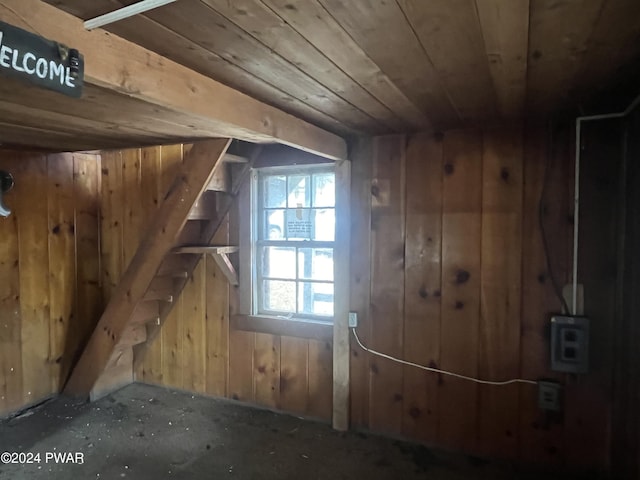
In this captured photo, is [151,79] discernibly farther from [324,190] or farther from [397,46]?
[324,190]

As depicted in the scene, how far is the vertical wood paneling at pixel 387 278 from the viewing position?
8.64ft

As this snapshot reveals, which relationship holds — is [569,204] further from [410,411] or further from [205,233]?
[205,233]

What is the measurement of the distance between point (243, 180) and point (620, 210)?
230cm

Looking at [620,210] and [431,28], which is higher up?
[431,28]

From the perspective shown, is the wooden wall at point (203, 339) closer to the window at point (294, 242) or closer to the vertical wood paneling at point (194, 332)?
the vertical wood paneling at point (194, 332)

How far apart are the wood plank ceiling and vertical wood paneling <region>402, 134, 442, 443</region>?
0.60m

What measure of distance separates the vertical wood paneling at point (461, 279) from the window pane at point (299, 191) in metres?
0.96

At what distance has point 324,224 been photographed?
294 cm

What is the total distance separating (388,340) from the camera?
2688mm

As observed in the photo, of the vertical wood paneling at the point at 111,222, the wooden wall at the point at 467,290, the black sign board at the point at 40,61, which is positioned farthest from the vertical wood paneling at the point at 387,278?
the vertical wood paneling at the point at 111,222

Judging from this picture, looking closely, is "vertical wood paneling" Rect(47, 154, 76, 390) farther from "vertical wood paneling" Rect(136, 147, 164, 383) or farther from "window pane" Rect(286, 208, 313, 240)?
"window pane" Rect(286, 208, 313, 240)

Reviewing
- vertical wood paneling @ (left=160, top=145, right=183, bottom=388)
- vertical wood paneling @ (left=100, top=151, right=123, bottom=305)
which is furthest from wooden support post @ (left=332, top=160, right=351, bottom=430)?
vertical wood paneling @ (left=100, top=151, right=123, bottom=305)

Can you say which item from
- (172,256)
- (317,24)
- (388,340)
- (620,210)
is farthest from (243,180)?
(620,210)

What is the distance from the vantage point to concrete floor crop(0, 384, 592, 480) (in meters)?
2.35
